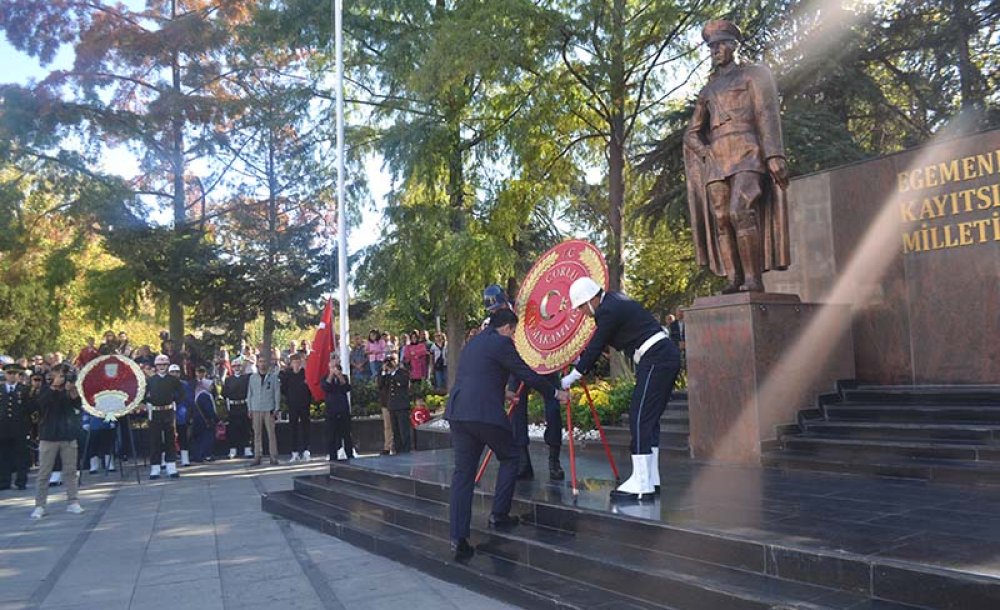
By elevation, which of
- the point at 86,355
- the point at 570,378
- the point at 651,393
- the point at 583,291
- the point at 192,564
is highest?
the point at 86,355

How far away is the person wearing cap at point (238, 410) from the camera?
17047 millimetres

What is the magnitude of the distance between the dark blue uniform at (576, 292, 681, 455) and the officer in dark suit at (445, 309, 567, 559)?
0.60m

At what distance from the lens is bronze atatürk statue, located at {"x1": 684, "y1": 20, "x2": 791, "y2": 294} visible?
28.2 feet

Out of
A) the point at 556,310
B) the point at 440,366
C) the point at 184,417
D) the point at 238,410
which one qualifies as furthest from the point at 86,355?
the point at 556,310

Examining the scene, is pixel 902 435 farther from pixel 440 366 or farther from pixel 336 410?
pixel 440 366

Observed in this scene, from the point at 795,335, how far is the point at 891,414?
125cm

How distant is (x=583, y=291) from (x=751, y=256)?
305 cm

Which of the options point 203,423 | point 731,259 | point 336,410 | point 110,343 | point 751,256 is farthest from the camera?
point 110,343

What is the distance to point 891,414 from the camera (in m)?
8.29

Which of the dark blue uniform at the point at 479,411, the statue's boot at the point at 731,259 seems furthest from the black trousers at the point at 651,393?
the statue's boot at the point at 731,259

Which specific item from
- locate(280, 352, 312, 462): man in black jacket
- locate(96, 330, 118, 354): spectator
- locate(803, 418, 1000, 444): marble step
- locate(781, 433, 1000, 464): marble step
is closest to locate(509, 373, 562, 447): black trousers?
locate(781, 433, 1000, 464): marble step

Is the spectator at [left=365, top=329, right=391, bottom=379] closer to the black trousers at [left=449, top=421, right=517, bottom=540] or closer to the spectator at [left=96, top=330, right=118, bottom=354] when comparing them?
the spectator at [left=96, top=330, right=118, bottom=354]

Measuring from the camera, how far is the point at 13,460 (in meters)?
13.9

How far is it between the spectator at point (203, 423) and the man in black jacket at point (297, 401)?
5.18 feet
